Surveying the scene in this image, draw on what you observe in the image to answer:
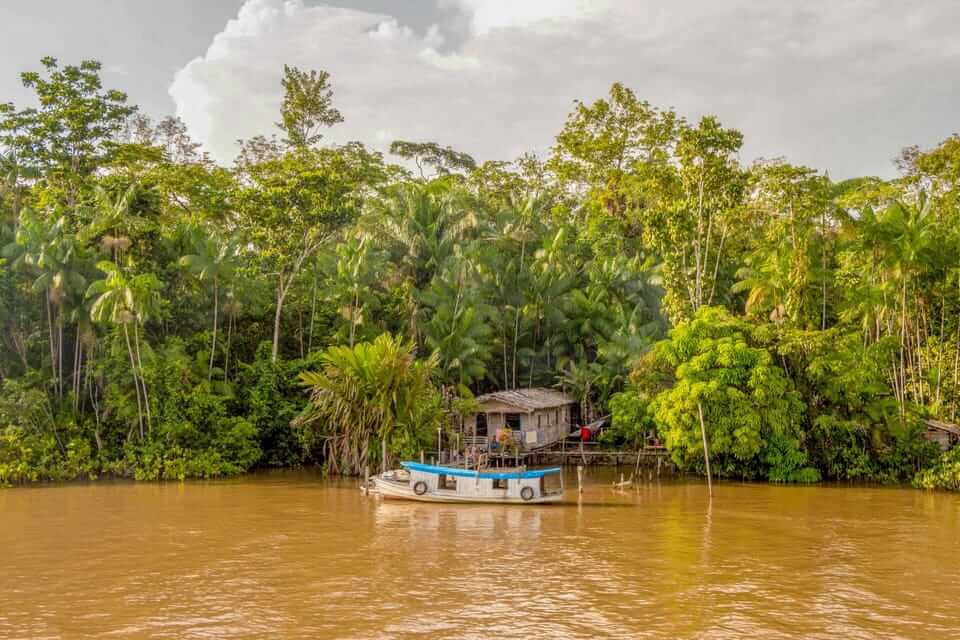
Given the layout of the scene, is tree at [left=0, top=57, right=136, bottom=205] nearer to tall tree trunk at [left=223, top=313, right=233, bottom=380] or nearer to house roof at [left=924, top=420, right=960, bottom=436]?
tall tree trunk at [left=223, top=313, right=233, bottom=380]

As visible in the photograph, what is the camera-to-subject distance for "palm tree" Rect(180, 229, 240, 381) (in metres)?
28.5


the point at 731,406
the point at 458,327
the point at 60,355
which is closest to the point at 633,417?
the point at 731,406

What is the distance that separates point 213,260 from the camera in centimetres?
2875

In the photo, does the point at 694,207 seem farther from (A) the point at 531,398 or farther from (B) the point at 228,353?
(B) the point at 228,353

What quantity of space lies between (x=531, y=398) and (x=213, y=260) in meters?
12.1

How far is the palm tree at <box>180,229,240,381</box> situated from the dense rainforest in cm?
14

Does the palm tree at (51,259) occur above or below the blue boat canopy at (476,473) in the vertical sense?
above

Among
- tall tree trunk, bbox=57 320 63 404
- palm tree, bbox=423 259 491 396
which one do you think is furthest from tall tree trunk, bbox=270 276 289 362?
tall tree trunk, bbox=57 320 63 404

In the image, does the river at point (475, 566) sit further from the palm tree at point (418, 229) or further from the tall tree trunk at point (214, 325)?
the palm tree at point (418, 229)

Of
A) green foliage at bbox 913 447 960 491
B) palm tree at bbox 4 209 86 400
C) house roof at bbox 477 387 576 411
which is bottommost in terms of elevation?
green foliage at bbox 913 447 960 491

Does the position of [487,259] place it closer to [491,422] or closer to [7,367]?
[491,422]

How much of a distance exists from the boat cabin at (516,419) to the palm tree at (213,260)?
30.8 ft

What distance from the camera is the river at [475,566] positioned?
12734 millimetres

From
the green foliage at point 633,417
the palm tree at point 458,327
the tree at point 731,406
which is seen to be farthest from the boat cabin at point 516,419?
the tree at point 731,406
